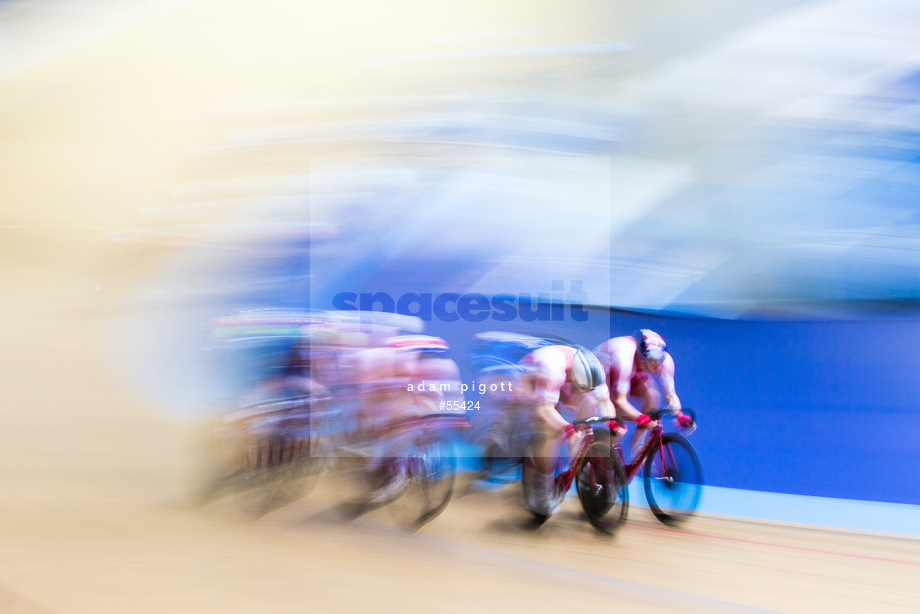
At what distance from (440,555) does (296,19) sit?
19.8 feet

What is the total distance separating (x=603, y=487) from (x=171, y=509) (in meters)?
3.11

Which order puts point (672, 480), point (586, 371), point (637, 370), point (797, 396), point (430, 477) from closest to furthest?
point (430, 477), point (586, 371), point (672, 480), point (637, 370), point (797, 396)

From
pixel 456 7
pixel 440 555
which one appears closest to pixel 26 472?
pixel 440 555

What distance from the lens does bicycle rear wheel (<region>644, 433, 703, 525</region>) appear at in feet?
14.8

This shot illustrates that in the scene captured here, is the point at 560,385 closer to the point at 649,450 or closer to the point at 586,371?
the point at 586,371

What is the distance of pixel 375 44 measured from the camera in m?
7.30

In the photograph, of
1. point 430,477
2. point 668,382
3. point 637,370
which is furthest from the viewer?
point 637,370

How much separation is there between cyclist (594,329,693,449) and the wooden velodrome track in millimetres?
729

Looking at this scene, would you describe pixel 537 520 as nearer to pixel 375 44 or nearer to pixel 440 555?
pixel 440 555

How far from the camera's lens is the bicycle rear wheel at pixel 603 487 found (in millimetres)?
4145

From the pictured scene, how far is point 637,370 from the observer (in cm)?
481

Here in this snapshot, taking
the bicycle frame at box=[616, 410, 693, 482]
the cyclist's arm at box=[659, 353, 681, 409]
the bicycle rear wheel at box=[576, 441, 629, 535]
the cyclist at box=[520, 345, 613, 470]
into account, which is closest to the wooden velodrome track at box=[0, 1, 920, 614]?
the bicycle rear wheel at box=[576, 441, 629, 535]

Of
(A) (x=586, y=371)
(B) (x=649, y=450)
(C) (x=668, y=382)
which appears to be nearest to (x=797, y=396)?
(C) (x=668, y=382)

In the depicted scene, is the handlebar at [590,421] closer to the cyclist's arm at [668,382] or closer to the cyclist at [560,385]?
the cyclist at [560,385]
